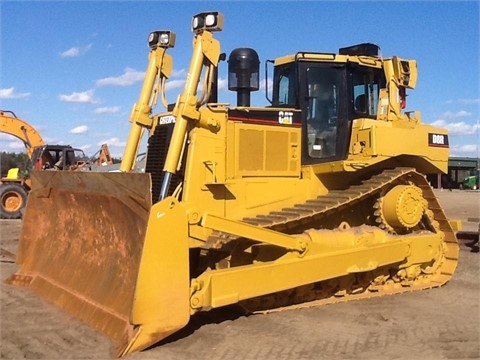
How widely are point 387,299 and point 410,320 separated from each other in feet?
3.03

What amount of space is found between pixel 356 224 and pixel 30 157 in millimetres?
15792

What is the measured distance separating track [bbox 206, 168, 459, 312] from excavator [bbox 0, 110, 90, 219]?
41.6 ft

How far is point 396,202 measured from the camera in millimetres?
7352

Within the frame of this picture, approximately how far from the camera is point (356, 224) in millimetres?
7703

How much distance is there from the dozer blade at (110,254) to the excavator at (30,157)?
10.6 meters

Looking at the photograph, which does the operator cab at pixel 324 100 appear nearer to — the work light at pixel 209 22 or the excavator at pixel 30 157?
the work light at pixel 209 22

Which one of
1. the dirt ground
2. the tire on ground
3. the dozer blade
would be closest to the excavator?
the tire on ground

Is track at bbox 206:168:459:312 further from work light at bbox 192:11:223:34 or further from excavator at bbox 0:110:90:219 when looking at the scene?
excavator at bbox 0:110:90:219

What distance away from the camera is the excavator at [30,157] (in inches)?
730

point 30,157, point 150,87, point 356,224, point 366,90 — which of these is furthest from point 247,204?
point 30,157

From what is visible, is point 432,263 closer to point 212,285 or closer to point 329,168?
point 329,168

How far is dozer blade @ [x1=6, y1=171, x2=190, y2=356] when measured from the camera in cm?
521

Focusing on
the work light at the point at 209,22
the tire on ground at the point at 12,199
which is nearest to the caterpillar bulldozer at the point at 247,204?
the work light at the point at 209,22

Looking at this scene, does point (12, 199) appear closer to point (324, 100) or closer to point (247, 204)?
point (247, 204)
